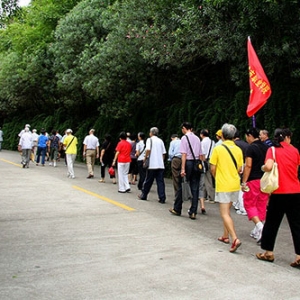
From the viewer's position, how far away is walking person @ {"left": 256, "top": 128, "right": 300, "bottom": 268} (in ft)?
20.7

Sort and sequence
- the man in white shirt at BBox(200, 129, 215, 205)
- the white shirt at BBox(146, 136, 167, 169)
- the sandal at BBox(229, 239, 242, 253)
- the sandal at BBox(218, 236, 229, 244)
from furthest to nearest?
the man in white shirt at BBox(200, 129, 215, 205), the white shirt at BBox(146, 136, 167, 169), the sandal at BBox(218, 236, 229, 244), the sandal at BBox(229, 239, 242, 253)

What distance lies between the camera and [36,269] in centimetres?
590

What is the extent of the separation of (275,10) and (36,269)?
25.8ft

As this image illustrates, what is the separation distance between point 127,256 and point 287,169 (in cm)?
257

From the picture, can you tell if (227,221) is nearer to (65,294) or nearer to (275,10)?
(65,294)

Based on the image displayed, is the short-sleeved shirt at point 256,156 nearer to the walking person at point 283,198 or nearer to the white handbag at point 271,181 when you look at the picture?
the walking person at point 283,198

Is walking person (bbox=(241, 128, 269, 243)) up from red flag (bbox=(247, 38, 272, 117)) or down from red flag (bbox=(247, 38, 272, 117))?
down

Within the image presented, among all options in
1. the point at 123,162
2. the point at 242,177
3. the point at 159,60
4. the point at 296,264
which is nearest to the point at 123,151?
the point at 123,162

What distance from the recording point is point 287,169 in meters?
6.38

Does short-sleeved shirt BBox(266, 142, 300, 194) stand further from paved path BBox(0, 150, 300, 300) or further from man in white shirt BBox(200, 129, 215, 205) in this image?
man in white shirt BBox(200, 129, 215, 205)

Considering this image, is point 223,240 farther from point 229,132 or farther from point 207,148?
point 207,148

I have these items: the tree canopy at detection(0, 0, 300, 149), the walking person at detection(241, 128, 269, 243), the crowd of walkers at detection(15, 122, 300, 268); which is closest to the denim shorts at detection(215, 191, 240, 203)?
the crowd of walkers at detection(15, 122, 300, 268)

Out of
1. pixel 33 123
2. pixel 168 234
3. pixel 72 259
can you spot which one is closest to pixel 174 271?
pixel 72 259

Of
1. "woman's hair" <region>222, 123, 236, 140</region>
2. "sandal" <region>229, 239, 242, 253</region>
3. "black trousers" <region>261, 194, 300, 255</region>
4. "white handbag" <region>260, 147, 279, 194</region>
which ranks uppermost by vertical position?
"woman's hair" <region>222, 123, 236, 140</region>
